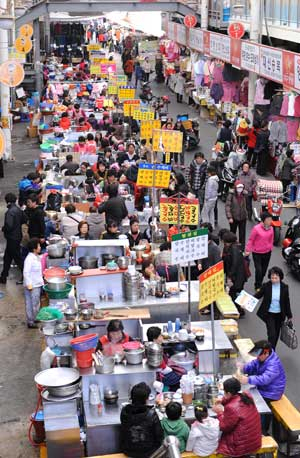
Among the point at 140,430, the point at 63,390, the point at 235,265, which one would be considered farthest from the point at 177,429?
the point at 235,265

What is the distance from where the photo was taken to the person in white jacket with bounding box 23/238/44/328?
38.7 feet

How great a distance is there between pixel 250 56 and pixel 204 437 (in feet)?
60.4

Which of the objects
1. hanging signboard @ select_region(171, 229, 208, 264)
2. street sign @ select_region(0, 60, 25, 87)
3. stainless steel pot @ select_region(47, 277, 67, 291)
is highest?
street sign @ select_region(0, 60, 25, 87)

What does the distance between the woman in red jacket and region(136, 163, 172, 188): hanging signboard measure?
20.9 ft

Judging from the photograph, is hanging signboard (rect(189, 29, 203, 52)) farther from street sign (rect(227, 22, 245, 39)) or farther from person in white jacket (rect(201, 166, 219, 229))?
person in white jacket (rect(201, 166, 219, 229))

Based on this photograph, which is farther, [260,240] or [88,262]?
[260,240]

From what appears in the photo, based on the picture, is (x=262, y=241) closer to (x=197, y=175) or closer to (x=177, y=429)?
(x=197, y=175)

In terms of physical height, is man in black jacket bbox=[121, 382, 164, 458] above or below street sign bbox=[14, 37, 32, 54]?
below

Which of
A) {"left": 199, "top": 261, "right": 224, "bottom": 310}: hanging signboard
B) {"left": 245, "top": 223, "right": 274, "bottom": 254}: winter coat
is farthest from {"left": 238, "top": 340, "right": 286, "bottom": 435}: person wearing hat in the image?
{"left": 245, "top": 223, "right": 274, "bottom": 254}: winter coat

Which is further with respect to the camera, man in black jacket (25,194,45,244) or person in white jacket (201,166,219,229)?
person in white jacket (201,166,219,229)

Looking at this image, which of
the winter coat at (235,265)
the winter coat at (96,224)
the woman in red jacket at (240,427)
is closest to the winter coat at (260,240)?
the winter coat at (235,265)

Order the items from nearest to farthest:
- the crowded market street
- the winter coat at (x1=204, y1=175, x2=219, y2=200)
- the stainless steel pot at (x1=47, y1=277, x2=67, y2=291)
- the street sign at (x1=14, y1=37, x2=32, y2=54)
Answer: the crowded market street → the stainless steel pot at (x1=47, y1=277, x2=67, y2=291) → the winter coat at (x1=204, y1=175, x2=219, y2=200) → the street sign at (x1=14, y1=37, x2=32, y2=54)

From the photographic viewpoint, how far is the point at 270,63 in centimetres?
2183

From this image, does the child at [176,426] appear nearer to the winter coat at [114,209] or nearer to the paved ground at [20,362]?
the paved ground at [20,362]
